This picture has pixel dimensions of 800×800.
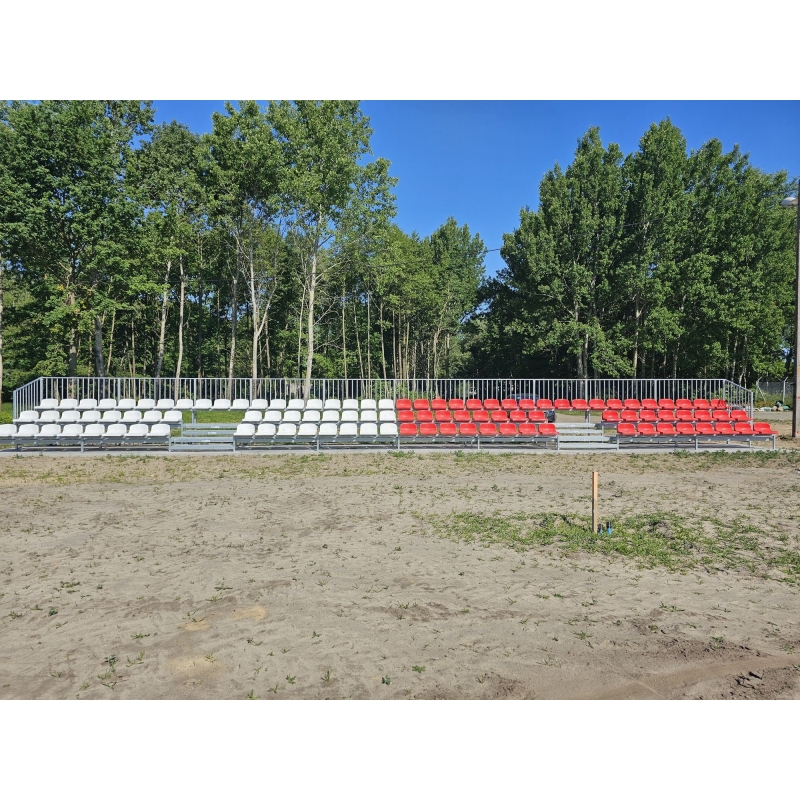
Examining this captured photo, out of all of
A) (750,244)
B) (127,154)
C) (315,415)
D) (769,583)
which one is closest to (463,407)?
(315,415)

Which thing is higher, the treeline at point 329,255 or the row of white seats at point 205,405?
the treeline at point 329,255

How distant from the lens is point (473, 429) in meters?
16.9

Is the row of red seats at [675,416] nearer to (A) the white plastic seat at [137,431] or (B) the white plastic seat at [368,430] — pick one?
(B) the white plastic seat at [368,430]

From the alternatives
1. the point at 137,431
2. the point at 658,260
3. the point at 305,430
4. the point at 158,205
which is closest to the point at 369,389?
the point at 305,430

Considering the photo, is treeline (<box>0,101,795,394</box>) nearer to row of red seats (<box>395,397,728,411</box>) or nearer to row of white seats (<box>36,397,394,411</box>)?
row of white seats (<box>36,397,394,411</box>)

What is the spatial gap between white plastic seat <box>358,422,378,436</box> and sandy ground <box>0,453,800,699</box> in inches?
227

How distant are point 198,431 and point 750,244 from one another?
32.9 meters

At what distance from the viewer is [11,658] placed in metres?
4.10

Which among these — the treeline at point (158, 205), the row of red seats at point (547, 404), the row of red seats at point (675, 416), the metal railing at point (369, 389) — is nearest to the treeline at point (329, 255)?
the treeline at point (158, 205)

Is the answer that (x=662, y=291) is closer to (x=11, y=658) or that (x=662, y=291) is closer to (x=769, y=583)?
(x=769, y=583)

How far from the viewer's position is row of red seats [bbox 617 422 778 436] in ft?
54.5

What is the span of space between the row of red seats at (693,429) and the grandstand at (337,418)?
0.03 metres

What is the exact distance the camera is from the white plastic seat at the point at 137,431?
15.7m

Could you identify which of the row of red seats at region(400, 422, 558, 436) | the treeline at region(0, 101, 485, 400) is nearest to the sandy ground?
the row of red seats at region(400, 422, 558, 436)
